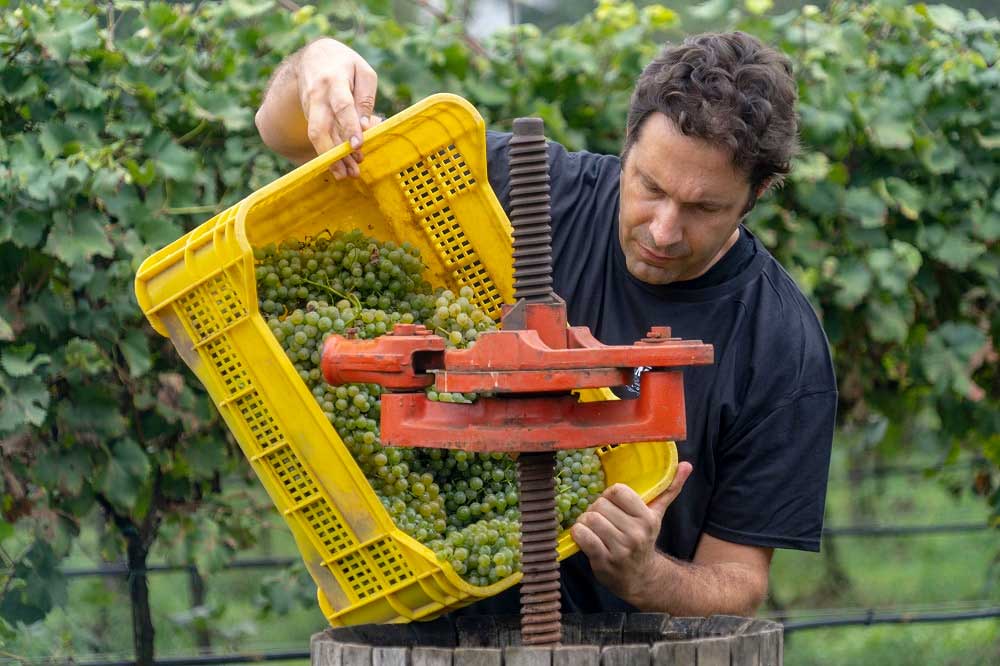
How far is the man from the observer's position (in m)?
2.36

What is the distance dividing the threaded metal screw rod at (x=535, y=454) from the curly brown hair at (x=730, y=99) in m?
0.66

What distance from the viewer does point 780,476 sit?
2.49m

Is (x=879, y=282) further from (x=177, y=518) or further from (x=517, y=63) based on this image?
(x=177, y=518)

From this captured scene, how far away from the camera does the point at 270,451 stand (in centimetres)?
200

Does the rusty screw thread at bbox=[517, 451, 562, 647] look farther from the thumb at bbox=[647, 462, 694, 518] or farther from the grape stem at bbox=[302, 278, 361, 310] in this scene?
the grape stem at bbox=[302, 278, 361, 310]

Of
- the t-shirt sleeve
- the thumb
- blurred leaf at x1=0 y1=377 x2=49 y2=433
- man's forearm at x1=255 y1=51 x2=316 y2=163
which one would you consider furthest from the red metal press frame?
blurred leaf at x1=0 y1=377 x2=49 y2=433

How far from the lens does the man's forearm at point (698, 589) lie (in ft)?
7.00

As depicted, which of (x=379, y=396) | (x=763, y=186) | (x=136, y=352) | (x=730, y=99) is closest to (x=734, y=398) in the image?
(x=763, y=186)

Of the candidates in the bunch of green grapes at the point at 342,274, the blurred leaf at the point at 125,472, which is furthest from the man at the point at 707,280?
the blurred leaf at the point at 125,472

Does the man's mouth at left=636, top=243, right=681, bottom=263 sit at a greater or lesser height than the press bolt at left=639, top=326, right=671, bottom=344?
greater

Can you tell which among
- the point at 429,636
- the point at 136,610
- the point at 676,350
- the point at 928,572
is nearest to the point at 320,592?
the point at 429,636

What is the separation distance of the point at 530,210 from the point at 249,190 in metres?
1.92

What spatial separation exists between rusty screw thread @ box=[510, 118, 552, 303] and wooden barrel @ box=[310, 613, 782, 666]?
0.47 m

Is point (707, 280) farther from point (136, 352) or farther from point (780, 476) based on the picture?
point (136, 352)
